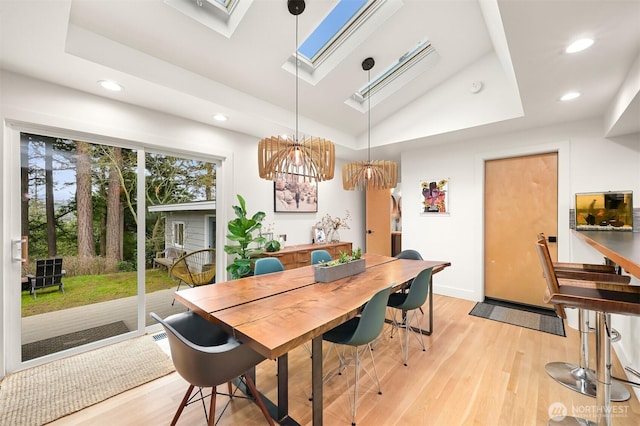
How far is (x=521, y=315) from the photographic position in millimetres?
3529

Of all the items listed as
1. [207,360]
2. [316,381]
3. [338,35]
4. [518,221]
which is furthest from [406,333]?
[338,35]

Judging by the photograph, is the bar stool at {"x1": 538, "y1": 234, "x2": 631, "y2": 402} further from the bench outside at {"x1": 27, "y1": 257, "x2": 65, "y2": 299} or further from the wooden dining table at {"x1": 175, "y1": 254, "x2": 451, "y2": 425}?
the bench outside at {"x1": 27, "y1": 257, "x2": 65, "y2": 299}

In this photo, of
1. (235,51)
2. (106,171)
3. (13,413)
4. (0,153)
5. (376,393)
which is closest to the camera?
(13,413)

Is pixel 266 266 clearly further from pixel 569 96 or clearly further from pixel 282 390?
pixel 569 96

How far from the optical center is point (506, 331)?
308cm

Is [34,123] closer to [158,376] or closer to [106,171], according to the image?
[106,171]

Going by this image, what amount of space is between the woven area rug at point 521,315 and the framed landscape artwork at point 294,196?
2.99 m

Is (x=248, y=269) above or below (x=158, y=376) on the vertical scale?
above

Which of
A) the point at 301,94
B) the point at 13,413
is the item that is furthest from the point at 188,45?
the point at 13,413

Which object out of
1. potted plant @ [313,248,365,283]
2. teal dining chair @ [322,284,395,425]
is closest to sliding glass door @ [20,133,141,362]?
potted plant @ [313,248,365,283]

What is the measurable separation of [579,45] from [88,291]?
4684mm

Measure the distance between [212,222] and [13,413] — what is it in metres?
2.34

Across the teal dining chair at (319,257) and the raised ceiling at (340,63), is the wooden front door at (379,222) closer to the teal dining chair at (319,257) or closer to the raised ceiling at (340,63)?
the raised ceiling at (340,63)

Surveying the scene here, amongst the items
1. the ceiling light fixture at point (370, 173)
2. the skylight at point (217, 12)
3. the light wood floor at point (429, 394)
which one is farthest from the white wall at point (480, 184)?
the skylight at point (217, 12)
